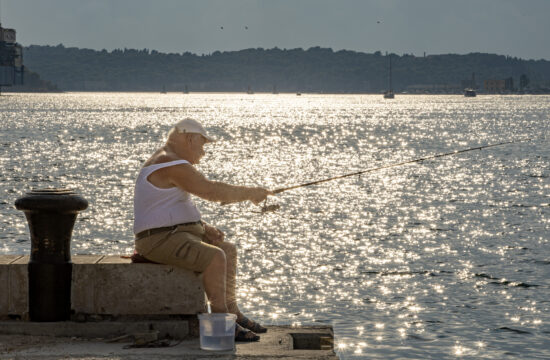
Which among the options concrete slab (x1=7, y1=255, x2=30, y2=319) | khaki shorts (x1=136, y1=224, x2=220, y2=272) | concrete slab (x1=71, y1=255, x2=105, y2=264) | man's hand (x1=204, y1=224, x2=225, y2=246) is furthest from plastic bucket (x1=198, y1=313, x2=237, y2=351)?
concrete slab (x1=7, y1=255, x2=30, y2=319)

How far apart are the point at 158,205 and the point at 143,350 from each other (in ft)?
3.36

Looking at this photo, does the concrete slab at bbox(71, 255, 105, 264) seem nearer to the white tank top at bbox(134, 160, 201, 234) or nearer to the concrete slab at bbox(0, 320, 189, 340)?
the concrete slab at bbox(0, 320, 189, 340)

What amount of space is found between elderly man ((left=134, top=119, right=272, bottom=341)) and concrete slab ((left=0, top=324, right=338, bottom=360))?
265 mm

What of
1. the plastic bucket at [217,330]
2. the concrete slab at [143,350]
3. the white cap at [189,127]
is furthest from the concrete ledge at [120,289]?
the white cap at [189,127]

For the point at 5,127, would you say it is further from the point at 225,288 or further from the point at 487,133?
the point at 225,288

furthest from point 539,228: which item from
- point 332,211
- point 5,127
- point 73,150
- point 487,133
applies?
point 5,127

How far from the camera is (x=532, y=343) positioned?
1037 centimetres

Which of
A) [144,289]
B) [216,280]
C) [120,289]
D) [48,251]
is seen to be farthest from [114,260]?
[216,280]

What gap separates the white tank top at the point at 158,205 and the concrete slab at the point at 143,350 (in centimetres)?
87

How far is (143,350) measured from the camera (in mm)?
6625

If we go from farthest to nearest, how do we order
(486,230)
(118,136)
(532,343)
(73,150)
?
(118,136) → (73,150) → (486,230) → (532,343)

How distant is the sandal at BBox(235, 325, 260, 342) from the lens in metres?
6.90

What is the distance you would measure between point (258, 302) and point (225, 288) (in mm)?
5284

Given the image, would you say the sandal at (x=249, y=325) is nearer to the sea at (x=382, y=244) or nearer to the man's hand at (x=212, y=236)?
the man's hand at (x=212, y=236)
